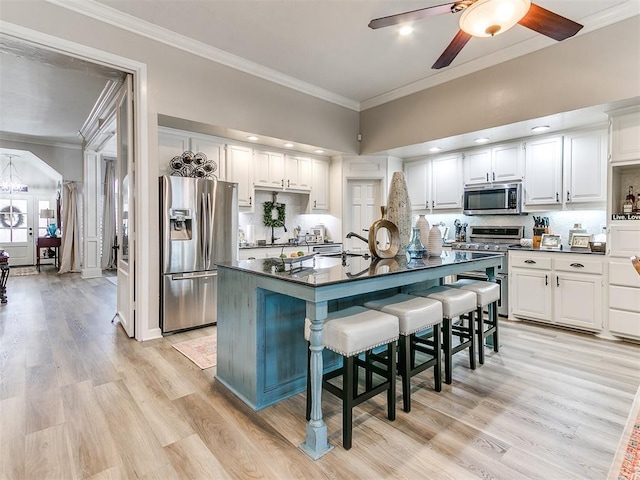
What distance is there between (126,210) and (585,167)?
207 inches

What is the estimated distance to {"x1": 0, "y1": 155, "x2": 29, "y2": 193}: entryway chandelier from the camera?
8461mm

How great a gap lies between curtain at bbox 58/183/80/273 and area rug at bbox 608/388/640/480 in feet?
31.6

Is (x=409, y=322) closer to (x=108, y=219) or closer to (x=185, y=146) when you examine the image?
(x=185, y=146)

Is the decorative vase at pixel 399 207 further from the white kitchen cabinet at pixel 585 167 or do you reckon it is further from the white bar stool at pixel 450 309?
the white kitchen cabinet at pixel 585 167

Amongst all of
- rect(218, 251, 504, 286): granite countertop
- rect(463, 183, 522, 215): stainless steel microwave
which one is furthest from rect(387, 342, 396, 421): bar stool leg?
rect(463, 183, 522, 215): stainless steel microwave

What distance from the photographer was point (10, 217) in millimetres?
8805

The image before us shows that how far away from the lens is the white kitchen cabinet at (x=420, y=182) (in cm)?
530

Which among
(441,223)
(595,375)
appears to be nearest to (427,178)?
(441,223)

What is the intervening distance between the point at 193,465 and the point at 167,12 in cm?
→ 359

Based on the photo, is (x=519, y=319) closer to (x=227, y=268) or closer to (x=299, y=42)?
(x=227, y=268)

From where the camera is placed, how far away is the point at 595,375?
2.56 m

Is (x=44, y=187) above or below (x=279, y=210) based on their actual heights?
above

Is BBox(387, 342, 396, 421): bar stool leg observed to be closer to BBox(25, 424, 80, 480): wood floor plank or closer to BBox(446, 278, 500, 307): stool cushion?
BBox(446, 278, 500, 307): stool cushion

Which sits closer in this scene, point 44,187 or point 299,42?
point 299,42
